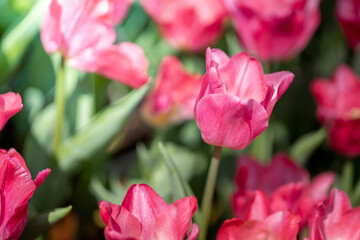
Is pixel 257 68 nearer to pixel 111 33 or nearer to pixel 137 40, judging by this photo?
pixel 111 33

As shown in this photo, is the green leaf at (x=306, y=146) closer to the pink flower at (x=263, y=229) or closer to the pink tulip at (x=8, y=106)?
the pink flower at (x=263, y=229)

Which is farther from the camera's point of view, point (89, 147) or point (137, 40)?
point (137, 40)

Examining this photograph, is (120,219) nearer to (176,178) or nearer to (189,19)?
(176,178)

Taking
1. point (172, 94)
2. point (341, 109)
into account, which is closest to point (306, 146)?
point (341, 109)

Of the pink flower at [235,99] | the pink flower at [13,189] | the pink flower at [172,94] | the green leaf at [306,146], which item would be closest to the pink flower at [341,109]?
the green leaf at [306,146]

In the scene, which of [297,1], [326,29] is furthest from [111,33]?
[326,29]

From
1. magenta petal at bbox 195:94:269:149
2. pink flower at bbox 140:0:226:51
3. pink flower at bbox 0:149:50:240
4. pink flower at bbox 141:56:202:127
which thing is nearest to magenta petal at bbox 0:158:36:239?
pink flower at bbox 0:149:50:240

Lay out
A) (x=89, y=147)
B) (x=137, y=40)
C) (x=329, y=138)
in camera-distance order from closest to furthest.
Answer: (x=89, y=147), (x=329, y=138), (x=137, y=40)

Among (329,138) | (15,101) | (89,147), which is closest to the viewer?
(15,101)
